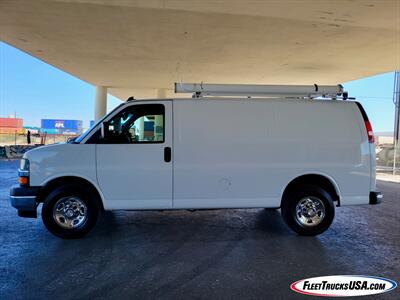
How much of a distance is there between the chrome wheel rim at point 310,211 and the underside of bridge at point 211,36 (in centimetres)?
527

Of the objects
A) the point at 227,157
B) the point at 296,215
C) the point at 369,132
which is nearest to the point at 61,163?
the point at 227,157

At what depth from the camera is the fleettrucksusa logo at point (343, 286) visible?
12.5 ft

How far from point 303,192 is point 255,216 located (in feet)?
5.52

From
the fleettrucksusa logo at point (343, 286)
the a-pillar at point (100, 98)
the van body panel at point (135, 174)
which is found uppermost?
the a-pillar at point (100, 98)

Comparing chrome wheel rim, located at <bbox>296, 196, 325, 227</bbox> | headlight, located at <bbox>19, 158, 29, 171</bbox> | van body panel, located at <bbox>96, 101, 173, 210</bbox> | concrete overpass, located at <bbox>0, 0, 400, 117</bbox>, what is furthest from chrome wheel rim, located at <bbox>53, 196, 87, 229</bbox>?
concrete overpass, located at <bbox>0, 0, 400, 117</bbox>

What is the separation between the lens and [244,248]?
Result: 524cm

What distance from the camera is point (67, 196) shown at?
5516mm

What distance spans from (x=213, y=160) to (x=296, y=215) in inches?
68.8

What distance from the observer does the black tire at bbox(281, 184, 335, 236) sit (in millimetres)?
5867

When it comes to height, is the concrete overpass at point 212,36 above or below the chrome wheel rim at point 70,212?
above

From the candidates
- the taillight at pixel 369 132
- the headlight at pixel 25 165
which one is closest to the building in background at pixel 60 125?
the headlight at pixel 25 165

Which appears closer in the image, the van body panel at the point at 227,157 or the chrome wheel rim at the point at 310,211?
the van body panel at the point at 227,157

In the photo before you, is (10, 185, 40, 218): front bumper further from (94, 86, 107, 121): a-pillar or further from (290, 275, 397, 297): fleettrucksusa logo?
(94, 86, 107, 121): a-pillar

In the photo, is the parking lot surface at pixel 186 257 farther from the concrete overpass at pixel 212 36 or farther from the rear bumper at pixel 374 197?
the concrete overpass at pixel 212 36
